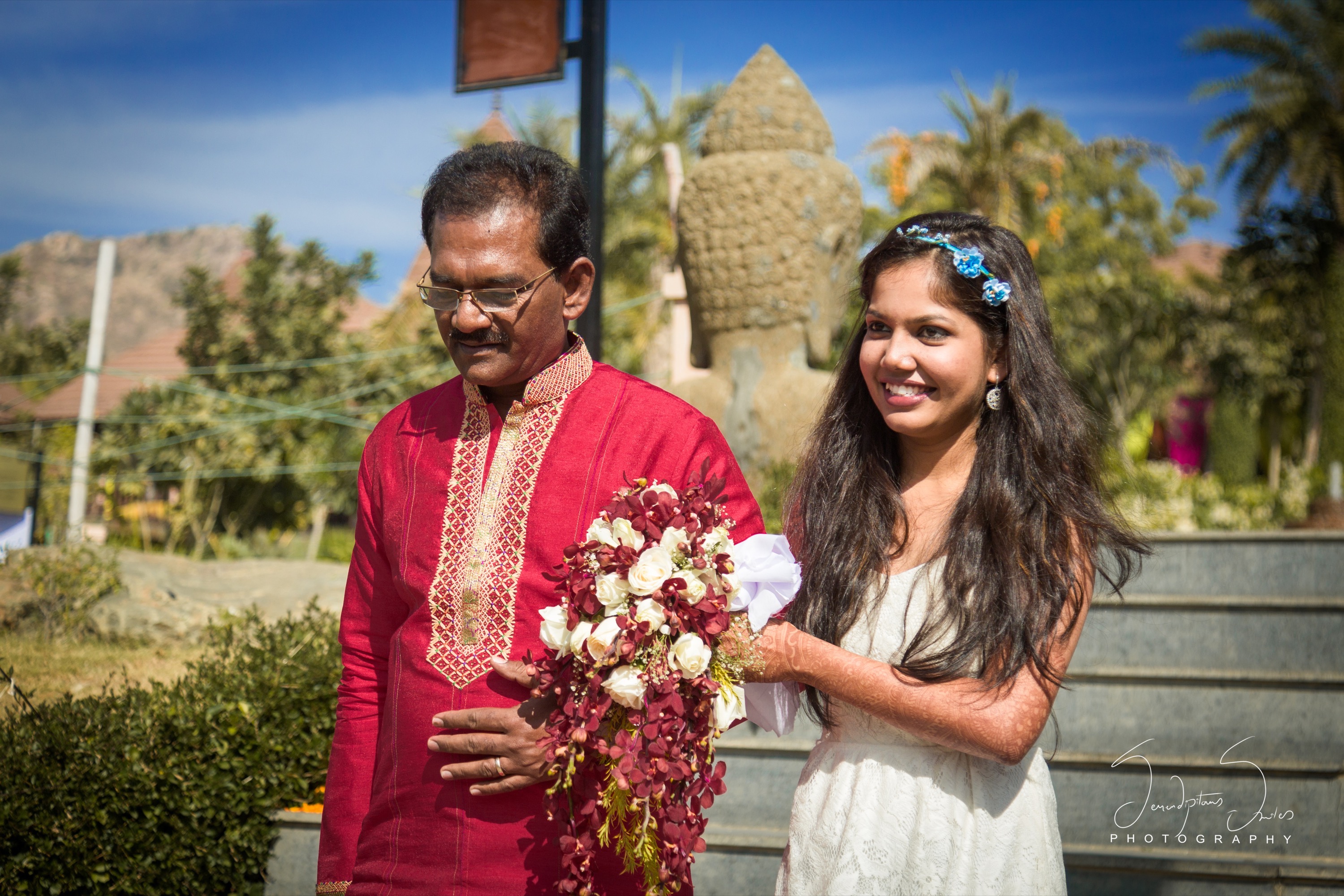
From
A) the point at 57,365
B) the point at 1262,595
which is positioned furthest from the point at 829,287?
the point at 57,365

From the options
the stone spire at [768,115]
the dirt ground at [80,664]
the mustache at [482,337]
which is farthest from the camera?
the stone spire at [768,115]

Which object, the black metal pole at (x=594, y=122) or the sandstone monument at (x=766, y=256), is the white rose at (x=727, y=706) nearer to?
the black metal pole at (x=594, y=122)

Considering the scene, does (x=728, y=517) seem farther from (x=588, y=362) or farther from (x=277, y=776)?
(x=277, y=776)

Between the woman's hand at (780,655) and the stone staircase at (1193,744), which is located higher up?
→ the woman's hand at (780,655)

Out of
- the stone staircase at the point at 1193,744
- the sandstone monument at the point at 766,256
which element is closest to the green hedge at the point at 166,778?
the stone staircase at the point at 1193,744

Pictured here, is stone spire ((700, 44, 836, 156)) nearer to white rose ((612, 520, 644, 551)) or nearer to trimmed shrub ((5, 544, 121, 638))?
trimmed shrub ((5, 544, 121, 638))

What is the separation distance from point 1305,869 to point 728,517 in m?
2.84

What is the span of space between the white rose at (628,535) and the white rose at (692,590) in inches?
3.9

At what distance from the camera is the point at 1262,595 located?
5.43 meters

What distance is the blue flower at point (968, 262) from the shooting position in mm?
2086

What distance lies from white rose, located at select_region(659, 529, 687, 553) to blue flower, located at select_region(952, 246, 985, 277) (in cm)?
83

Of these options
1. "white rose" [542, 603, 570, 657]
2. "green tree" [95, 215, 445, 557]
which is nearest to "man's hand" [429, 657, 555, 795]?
"white rose" [542, 603, 570, 657]

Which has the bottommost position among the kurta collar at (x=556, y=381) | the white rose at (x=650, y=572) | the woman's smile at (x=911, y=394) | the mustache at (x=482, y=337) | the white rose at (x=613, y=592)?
the white rose at (x=613, y=592)

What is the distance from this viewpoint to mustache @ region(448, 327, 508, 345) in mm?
2146
